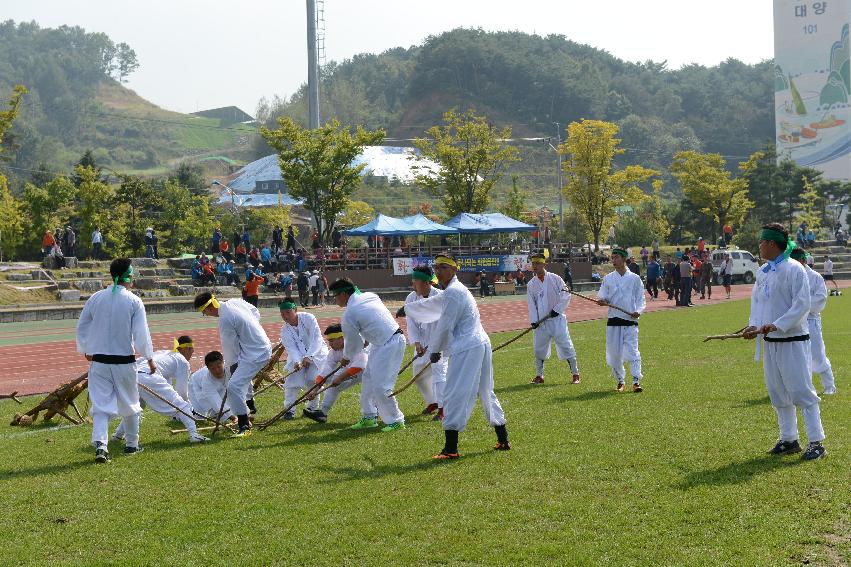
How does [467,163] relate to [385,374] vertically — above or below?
above

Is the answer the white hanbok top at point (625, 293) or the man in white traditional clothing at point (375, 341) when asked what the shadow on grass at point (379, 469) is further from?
the white hanbok top at point (625, 293)

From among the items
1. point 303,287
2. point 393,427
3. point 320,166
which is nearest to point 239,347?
point 393,427

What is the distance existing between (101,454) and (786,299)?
6562 millimetres

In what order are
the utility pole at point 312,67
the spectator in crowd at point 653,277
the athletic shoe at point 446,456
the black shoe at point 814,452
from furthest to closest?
1. the utility pole at point 312,67
2. the spectator in crowd at point 653,277
3. the athletic shoe at point 446,456
4. the black shoe at point 814,452

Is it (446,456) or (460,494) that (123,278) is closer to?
(446,456)

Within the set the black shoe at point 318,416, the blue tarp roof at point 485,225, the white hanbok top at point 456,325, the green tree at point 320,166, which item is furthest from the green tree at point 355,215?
the white hanbok top at point 456,325

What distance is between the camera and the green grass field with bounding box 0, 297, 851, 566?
6.61 m

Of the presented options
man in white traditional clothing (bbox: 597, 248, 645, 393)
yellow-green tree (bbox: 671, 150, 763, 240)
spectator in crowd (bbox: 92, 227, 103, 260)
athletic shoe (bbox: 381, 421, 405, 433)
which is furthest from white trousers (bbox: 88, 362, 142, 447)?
yellow-green tree (bbox: 671, 150, 763, 240)

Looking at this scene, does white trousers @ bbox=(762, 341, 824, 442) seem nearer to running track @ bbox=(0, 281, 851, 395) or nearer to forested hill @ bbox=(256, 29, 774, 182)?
running track @ bbox=(0, 281, 851, 395)

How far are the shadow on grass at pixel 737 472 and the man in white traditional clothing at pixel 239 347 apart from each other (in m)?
5.39

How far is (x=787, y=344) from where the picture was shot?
29.8ft

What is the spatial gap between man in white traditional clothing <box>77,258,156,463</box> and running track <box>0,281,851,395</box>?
6998 mm

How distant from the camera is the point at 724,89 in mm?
194875

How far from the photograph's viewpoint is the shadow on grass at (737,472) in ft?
26.5
